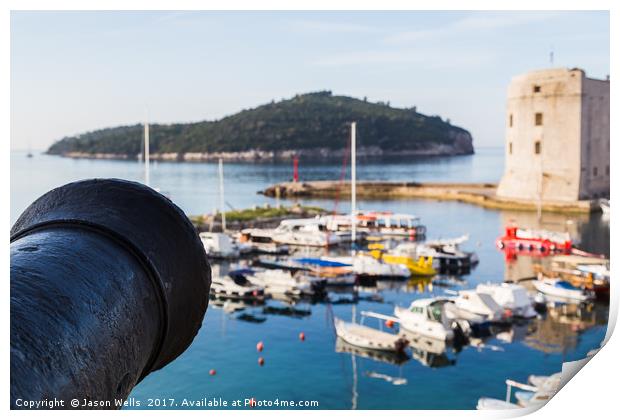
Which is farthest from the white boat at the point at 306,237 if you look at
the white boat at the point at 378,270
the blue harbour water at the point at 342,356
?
the white boat at the point at 378,270

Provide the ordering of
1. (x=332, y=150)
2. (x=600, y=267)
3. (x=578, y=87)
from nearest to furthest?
(x=600, y=267), (x=578, y=87), (x=332, y=150)

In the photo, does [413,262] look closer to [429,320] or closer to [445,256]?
[445,256]

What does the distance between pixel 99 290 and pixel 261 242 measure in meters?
21.7

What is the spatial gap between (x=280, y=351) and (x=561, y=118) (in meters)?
19.2

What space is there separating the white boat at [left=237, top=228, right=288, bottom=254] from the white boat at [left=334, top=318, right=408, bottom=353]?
380 inches

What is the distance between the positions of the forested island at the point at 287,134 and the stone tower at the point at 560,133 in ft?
26.6

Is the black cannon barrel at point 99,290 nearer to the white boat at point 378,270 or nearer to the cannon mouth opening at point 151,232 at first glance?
the cannon mouth opening at point 151,232

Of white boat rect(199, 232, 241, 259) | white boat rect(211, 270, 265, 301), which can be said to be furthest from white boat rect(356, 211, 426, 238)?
white boat rect(211, 270, 265, 301)

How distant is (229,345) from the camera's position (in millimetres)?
11969

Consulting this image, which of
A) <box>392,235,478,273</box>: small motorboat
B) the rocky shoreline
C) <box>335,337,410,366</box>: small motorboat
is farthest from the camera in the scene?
the rocky shoreline

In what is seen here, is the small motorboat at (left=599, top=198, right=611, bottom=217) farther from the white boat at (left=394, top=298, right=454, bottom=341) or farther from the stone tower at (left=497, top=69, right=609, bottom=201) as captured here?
the white boat at (left=394, top=298, right=454, bottom=341)

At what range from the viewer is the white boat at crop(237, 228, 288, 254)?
2161 cm
